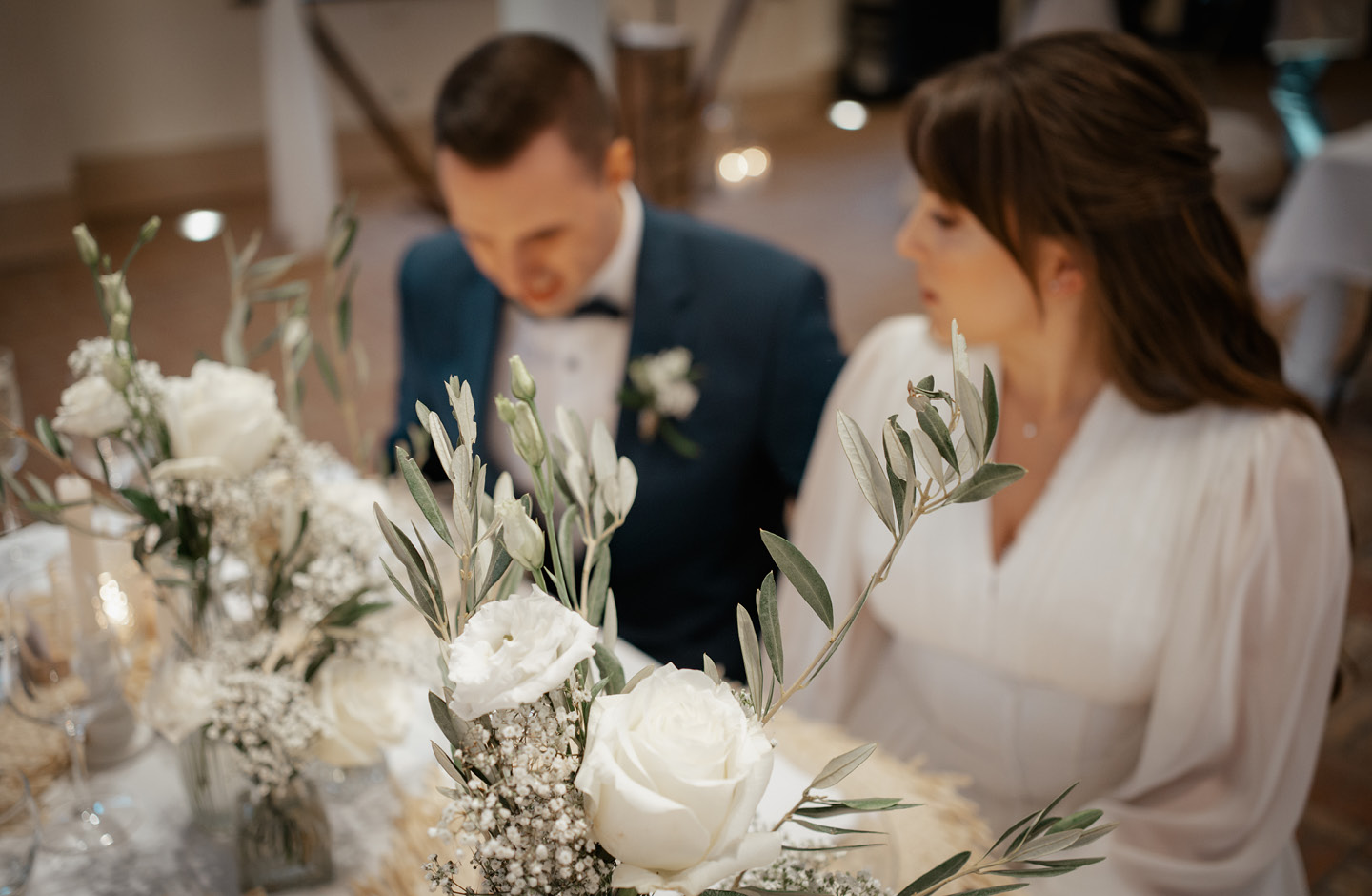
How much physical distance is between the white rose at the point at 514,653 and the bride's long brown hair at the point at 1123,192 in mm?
1052

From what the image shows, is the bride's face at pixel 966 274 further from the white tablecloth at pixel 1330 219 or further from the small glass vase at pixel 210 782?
the white tablecloth at pixel 1330 219

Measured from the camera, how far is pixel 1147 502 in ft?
5.12

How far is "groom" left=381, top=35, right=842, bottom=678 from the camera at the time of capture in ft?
6.52

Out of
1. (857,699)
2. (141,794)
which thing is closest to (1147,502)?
(857,699)

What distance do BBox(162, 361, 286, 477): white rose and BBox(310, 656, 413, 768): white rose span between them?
227 millimetres

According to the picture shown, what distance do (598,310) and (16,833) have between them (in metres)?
1.38

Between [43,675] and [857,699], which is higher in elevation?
[43,675]

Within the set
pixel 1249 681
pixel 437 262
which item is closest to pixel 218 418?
pixel 1249 681

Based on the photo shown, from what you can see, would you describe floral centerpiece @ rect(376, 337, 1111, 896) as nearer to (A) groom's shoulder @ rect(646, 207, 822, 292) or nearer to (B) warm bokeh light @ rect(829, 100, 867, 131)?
(A) groom's shoulder @ rect(646, 207, 822, 292)

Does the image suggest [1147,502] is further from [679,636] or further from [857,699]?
[679,636]

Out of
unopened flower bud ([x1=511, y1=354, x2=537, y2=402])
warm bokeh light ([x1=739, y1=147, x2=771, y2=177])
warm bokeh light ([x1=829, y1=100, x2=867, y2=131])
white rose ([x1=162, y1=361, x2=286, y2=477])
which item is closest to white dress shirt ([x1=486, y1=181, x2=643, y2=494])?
white rose ([x1=162, y1=361, x2=286, y2=477])

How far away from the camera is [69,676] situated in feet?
3.93

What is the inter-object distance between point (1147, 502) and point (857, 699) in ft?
1.97

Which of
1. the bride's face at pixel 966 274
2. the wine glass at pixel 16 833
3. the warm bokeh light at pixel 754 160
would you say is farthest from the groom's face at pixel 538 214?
the warm bokeh light at pixel 754 160
